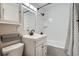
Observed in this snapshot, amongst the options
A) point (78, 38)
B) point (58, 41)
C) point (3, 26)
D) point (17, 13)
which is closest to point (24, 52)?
point (3, 26)

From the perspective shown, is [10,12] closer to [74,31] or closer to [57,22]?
[74,31]

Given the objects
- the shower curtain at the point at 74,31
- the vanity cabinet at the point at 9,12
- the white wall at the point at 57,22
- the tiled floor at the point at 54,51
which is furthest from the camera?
the white wall at the point at 57,22

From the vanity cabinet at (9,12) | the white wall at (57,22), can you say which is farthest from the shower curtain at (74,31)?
the white wall at (57,22)

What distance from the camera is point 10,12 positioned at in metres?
1.48

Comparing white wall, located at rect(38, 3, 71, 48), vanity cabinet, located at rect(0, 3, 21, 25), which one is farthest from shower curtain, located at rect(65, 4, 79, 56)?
white wall, located at rect(38, 3, 71, 48)

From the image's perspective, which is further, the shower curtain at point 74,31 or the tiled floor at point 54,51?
the tiled floor at point 54,51

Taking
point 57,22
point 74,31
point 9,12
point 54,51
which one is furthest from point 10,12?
point 57,22

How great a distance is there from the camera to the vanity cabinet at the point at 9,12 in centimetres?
127

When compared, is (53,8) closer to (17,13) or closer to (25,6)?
(25,6)

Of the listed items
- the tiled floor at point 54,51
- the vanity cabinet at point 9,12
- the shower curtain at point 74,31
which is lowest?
the tiled floor at point 54,51

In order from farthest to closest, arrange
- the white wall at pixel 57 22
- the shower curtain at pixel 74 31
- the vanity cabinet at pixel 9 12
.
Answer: the white wall at pixel 57 22, the vanity cabinet at pixel 9 12, the shower curtain at pixel 74 31

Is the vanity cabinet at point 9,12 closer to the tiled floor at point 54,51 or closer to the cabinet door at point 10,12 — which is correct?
the cabinet door at point 10,12

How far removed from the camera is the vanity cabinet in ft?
4.17

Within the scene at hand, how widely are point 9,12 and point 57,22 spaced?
2157mm
